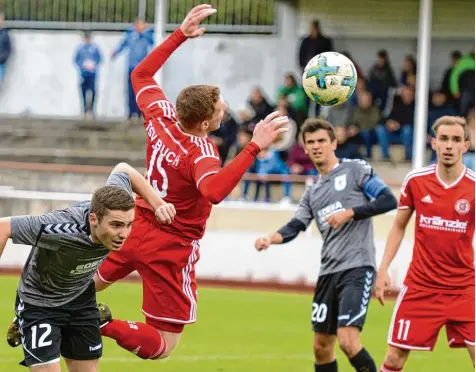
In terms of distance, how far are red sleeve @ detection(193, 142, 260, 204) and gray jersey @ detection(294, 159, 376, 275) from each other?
5.71ft

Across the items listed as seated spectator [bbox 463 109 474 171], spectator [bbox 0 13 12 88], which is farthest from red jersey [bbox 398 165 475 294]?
spectator [bbox 0 13 12 88]

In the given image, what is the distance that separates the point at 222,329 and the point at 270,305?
210 cm

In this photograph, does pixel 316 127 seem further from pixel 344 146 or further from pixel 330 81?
pixel 344 146

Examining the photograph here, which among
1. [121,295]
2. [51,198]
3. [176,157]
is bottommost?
[121,295]

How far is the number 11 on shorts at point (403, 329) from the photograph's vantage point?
293 inches

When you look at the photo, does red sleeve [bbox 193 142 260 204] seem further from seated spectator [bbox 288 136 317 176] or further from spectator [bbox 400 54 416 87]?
spectator [bbox 400 54 416 87]

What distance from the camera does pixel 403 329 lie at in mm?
7461

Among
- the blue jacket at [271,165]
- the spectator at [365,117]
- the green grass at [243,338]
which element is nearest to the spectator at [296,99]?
the spectator at [365,117]

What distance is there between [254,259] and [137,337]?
8.41 metres

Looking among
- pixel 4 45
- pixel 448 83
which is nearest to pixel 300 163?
pixel 448 83

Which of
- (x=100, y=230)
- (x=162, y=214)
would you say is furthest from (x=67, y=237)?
(x=162, y=214)

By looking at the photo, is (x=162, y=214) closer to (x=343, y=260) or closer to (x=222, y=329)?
(x=343, y=260)

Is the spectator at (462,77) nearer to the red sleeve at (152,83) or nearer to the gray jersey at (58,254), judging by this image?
the red sleeve at (152,83)

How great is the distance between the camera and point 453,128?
289 inches
